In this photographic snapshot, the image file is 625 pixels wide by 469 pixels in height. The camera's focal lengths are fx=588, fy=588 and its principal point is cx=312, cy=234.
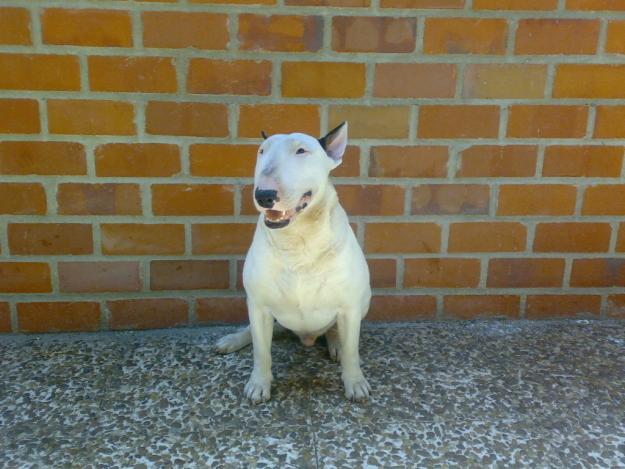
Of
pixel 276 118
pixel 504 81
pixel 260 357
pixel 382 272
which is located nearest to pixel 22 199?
pixel 276 118

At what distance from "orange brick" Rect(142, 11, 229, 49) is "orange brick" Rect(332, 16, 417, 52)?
0.44 metres

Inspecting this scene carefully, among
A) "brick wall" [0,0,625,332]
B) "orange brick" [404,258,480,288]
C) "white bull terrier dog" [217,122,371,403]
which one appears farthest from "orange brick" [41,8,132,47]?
"orange brick" [404,258,480,288]

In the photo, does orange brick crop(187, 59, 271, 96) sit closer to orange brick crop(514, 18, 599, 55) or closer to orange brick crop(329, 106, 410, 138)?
orange brick crop(329, 106, 410, 138)

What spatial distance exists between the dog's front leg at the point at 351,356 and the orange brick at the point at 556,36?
1276 millimetres

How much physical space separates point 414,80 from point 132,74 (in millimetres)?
1106

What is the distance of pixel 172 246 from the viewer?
2477mm

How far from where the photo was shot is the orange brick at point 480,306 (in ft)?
8.68

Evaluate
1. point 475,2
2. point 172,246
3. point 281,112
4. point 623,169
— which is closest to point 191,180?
point 172,246

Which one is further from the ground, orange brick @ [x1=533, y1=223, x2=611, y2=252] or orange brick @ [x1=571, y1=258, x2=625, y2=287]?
orange brick @ [x1=533, y1=223, x2=611, y2=252]

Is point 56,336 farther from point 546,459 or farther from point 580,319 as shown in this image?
point 580,319

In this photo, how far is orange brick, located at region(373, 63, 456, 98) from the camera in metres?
2.34

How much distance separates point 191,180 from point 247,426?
3.34ft

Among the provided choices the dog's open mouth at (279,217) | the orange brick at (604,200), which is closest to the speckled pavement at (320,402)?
the orange brick at (604,200)

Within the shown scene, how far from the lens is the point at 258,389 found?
2.04 m
